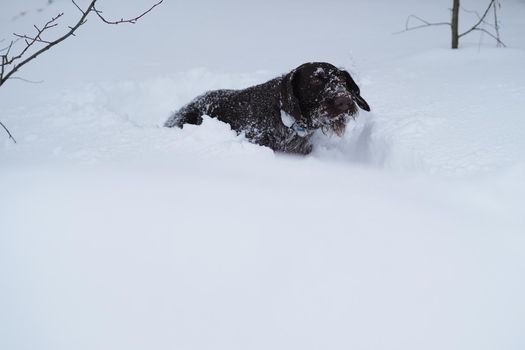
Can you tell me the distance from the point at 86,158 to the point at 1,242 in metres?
1.19

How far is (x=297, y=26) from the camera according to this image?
20.5ft

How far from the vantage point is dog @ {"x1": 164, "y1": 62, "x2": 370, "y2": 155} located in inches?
148

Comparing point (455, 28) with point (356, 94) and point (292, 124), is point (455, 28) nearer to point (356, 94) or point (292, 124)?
point (356, 94)

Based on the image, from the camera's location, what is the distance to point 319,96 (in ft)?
12.5

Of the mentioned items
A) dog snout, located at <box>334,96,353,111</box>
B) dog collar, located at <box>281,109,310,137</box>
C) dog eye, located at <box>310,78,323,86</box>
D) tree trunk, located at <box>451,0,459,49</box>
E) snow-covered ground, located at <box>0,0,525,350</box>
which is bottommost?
snow-covered ground, located at <box>0,0,525,350</box>

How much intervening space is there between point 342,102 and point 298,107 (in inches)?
14.9

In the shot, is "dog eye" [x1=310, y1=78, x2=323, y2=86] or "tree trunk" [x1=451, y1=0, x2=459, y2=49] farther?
"tree trunk" [x1=451, y1=0, x2=459, y2=49]

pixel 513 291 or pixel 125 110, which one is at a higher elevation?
pixel 125 110

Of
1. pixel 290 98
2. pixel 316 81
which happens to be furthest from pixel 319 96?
pixel 290 98

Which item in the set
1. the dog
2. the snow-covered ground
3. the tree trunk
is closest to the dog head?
the dog

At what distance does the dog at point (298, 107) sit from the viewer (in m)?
3.75

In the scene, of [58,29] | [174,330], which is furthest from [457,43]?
[58,29]

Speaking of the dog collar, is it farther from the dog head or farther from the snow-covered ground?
the snow-covered ground

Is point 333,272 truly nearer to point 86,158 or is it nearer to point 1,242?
point 1,242
